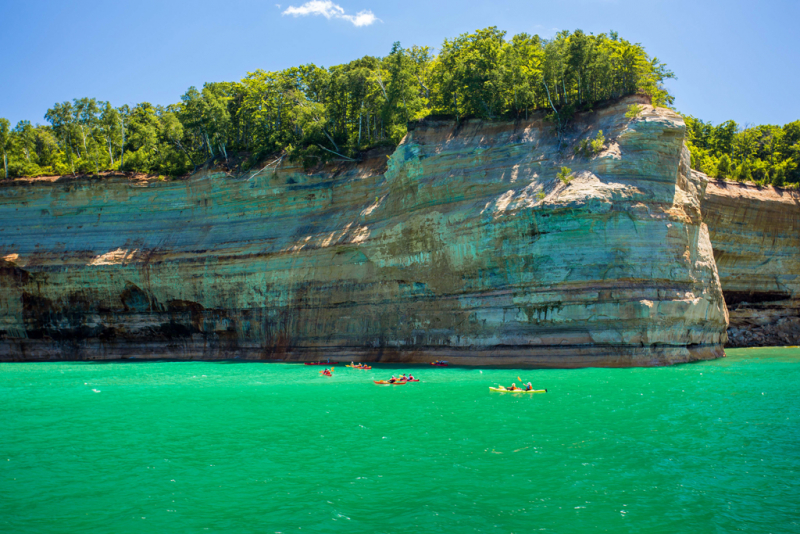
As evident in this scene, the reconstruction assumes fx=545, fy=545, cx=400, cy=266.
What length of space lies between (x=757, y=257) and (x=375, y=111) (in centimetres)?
3360

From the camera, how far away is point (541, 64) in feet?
131

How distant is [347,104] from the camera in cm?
4819

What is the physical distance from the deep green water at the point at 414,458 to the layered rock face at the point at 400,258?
609 centimetres

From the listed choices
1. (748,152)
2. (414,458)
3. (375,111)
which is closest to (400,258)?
(375,111)

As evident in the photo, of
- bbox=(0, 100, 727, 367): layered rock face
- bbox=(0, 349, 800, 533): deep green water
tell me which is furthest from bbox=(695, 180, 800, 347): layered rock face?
bbox=(0, 349, 800, 533): deep green water

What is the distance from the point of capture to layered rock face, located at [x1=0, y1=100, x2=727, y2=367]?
1192 inches

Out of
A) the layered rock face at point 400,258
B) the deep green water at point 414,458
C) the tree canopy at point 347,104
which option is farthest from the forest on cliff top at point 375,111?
the deep green water at point 414,458

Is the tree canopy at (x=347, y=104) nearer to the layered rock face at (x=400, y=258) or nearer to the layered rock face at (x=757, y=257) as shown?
the layered rock face at (x=400, y=258)

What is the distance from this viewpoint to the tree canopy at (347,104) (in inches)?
1478

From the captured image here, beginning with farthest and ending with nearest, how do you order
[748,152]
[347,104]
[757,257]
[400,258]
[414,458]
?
1. [748,152]
2. [347,104]
3. [757,257]
4. [400,258]
5. [414,458]

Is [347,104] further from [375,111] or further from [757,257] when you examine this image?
[757,257]

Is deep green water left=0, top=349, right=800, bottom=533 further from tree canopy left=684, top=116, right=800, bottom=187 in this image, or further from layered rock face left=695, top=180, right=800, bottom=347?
tree canopy left=684, top=116, right=800, bottom=187

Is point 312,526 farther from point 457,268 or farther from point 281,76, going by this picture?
point 281,76

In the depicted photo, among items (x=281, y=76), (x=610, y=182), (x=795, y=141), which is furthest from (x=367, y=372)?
(x=795, y=141)
